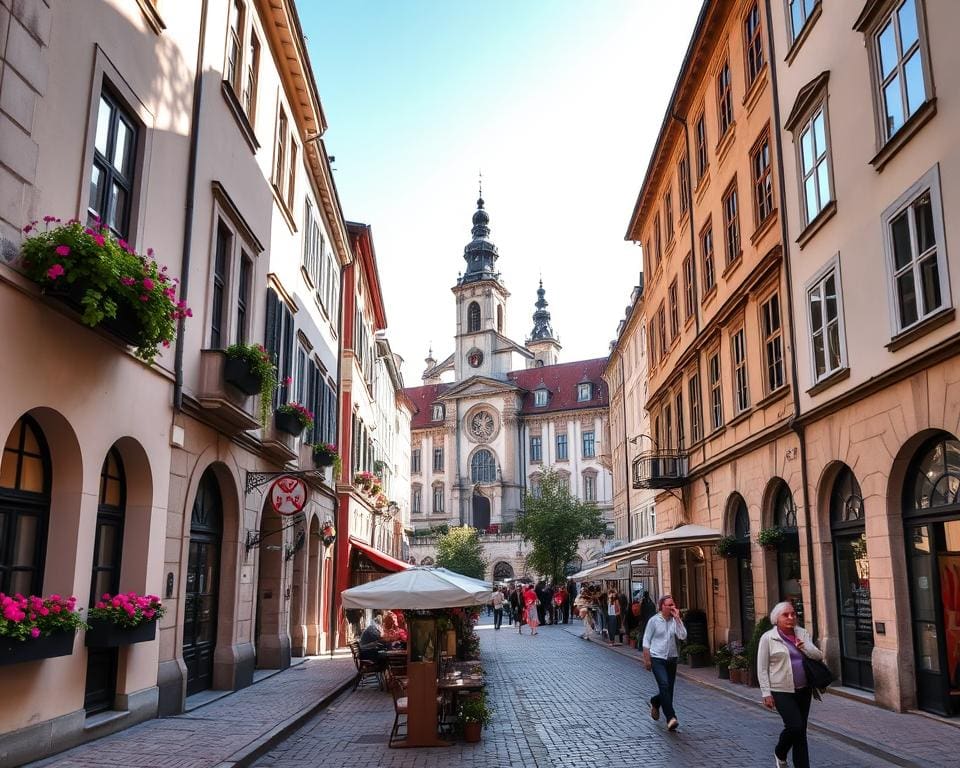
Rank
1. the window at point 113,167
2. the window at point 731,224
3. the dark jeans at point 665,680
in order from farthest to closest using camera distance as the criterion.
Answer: the window at point 731,224, the dark jeans at point 665,680, the window at point 113,167

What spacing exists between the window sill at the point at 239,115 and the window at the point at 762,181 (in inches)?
403

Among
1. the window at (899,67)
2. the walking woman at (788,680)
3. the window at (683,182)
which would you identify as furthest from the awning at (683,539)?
the walking woman at (788,680)

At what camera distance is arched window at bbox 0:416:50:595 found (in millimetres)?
9023

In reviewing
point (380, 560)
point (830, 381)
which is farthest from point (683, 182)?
point (380, 560)

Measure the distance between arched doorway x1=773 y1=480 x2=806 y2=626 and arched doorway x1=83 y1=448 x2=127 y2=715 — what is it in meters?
11.8

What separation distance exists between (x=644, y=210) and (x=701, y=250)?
29.7ft

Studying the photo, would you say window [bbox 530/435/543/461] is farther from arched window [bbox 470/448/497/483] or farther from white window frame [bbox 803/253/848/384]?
white window frame [bbox 803/253/848/384]

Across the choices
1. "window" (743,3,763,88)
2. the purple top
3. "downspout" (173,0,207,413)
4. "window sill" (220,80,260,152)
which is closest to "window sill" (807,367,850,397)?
the purple top

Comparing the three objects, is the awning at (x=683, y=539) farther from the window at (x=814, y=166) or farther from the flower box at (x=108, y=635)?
the flower box at (x=108, y=635)

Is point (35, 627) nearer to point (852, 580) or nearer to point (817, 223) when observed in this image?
point (852, 580)

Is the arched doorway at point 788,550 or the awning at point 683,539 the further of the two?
the awning at point 683,539

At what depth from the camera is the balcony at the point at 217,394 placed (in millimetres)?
13617

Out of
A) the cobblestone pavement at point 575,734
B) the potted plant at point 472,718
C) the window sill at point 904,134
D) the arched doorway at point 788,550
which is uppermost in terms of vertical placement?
the window sill at point 904,134

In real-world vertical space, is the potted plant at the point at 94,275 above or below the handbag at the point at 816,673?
above
